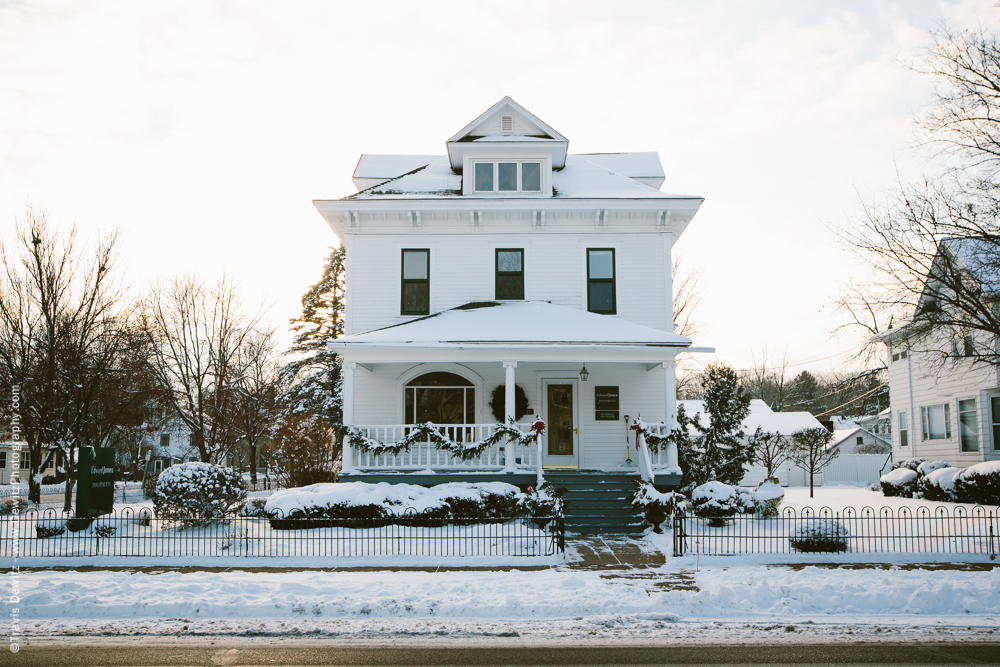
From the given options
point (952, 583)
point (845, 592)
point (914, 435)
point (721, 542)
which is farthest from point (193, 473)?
point (914, 435)

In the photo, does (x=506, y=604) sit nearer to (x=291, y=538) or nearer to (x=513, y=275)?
(x=291, y=538)

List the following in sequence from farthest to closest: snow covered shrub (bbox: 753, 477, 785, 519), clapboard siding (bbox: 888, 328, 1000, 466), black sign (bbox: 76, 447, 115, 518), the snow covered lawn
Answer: clapboard siding (bbox: 888, 328, 1000, 466)
snow covered shrub (bbox: 753, 477, 785, 519)
black sign (bbox: 76, 447, 115, 518)
the snow covered lawn

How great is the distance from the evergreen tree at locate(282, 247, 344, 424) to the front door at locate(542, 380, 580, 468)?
13.8m

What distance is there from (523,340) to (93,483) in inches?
380

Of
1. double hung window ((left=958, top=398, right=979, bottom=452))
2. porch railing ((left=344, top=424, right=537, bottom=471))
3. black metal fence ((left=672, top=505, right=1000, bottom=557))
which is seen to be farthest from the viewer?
double hung window ((left=958, top=398, right=979, bottom=452))

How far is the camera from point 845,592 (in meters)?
9.24

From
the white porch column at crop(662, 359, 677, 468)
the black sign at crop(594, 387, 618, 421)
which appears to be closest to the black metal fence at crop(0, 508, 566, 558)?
the white porch column at crop(662, 359, 677, 468)

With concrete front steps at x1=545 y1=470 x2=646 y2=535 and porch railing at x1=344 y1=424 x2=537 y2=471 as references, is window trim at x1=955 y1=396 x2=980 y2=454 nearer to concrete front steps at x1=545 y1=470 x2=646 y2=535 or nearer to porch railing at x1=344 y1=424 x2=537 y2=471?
concrete front steps at x1=545 y1=470 x2=646 y2=535

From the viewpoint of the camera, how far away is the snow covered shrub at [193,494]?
14.3 m

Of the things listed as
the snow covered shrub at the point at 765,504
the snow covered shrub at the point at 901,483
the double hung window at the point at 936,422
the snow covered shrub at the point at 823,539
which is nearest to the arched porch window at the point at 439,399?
the snow covered shrub at the point at 765,504

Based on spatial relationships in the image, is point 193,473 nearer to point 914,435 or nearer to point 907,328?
point 907,328

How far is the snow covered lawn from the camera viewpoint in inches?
321

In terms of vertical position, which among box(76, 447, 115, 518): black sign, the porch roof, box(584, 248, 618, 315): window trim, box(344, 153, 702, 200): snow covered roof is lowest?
box(76, 447, 115, 518): black sign

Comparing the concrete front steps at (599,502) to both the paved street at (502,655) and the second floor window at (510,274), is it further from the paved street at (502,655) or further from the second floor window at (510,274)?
the paved street at (502,655)
